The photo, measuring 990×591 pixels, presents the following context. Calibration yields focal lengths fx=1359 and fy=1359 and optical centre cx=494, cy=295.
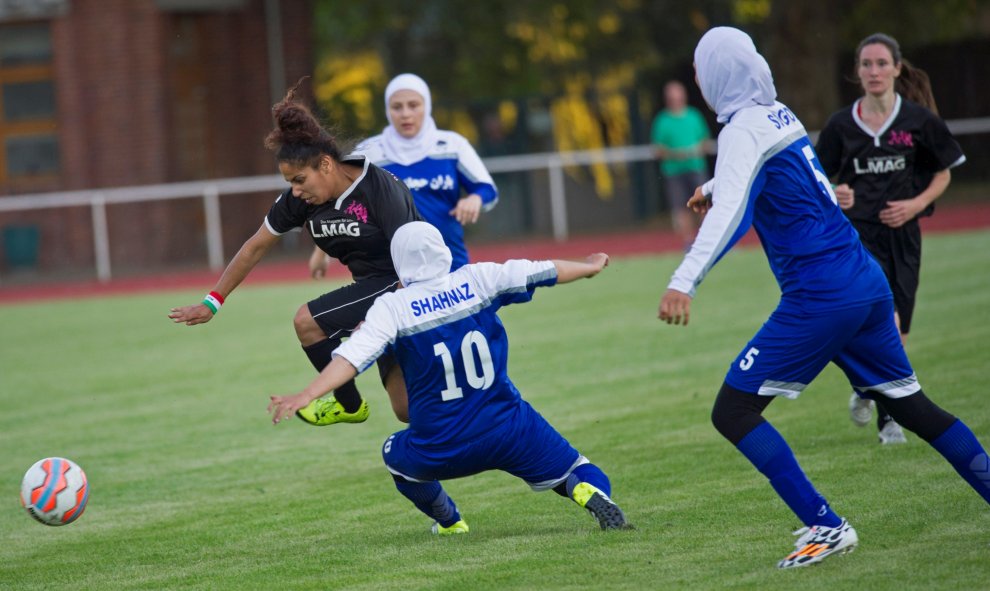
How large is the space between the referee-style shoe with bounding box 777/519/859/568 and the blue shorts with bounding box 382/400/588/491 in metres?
1.13

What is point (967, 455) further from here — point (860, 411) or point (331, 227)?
point (331, 227)

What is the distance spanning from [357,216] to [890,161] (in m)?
3.01

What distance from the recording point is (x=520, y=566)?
5.32m

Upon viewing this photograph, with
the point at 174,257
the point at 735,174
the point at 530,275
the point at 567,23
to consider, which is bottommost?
the point at 174,257

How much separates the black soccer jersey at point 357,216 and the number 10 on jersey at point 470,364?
1.08 m

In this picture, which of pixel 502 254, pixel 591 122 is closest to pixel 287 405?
pixel 502 254

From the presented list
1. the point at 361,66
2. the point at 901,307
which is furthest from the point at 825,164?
the point at 361,66

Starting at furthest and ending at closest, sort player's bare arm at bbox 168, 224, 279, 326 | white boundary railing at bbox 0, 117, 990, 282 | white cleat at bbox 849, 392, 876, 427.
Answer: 1. white boundary railing at bbox 0, 117, 990, 282
2. white cleat at bbox 849, 392, 876, 427
3. player's bare arm at bbox 168, 224, 279, 326

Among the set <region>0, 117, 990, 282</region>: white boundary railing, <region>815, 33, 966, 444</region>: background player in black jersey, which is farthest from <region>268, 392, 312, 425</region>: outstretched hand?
<region>0, 117, 990, 282</region>: white boundary railing

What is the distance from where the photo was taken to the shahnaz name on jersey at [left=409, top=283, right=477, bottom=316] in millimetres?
5527

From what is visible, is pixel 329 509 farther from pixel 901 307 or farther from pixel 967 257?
pixel 967 257

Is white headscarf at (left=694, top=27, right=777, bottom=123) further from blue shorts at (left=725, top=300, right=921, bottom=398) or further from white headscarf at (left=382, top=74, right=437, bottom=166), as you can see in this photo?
white headscarf at (left=382, top=74, right=437, bottom=166)

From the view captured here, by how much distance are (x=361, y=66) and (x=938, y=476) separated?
33.4 m

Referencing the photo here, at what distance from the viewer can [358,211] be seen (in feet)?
21.7
